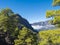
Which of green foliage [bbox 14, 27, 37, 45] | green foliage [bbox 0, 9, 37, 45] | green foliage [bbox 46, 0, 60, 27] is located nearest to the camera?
green foliage [bbox 46, 0, 60, 27]

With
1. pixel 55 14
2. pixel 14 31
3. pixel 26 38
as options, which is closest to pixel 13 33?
pixel 14 31

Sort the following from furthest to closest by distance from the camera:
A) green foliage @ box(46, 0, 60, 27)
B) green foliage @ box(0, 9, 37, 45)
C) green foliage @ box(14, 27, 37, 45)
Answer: green foliage @ box(0, 9, 37, 45), green foliage @ box(14, 27, 37, 45), green foliage @ box(46, 0, 60, 27)

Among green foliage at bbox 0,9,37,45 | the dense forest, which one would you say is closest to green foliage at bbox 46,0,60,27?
the dense forest

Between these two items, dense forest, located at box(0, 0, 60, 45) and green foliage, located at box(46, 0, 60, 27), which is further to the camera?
dense forest, located at box(0, 0, 60, 45)

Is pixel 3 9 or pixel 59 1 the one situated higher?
pixel 3 9

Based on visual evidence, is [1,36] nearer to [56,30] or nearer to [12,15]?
[12,15]

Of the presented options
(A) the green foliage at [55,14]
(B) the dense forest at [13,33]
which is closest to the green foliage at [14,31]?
(B) the dense forest at [13,33]

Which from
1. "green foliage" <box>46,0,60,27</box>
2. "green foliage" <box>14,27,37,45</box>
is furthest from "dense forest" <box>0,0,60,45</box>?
"green foliage" <box>46,0,60,27</box>

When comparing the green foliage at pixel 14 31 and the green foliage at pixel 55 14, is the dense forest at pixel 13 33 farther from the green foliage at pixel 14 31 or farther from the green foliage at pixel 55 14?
the green foliage at pixel 55 14

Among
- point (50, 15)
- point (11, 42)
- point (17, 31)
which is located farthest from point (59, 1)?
point (11, 42)

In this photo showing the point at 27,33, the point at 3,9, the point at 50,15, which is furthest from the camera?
the point at 3,9

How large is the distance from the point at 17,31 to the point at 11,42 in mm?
4589

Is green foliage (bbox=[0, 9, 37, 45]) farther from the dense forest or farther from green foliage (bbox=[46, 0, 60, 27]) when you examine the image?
green foliage (bbox=[46, 0, 60, 27])

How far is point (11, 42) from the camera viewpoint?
2133 inches
